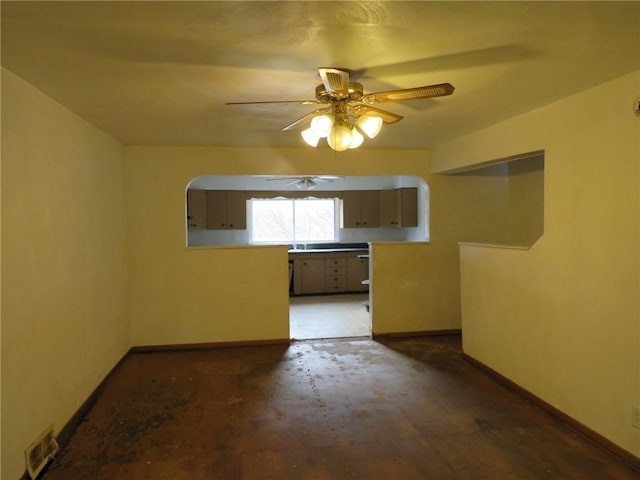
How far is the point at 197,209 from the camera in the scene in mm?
6777

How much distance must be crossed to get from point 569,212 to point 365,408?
1940mm

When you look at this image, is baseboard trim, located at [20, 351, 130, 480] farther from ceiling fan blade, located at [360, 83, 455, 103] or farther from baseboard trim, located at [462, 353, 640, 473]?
baseboard trim, located at [462, 353, 640, 473]

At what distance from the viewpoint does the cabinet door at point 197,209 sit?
265 inches

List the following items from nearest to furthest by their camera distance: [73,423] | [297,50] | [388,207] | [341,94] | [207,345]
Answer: [297,50], [341,94], [73,423], [207,345], [388,207]

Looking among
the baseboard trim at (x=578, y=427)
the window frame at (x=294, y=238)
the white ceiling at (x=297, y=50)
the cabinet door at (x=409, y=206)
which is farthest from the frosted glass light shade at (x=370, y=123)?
the window frame at (x=294, y=238)

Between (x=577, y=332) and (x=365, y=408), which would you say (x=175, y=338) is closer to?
(x=365, y=408)

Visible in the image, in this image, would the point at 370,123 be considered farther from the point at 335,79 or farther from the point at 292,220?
the point at 292,220

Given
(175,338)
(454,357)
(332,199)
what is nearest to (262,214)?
(332,199)

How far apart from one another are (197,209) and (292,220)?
6.16 feet

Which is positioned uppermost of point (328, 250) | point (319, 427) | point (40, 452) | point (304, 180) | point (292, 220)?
point (304, 180)

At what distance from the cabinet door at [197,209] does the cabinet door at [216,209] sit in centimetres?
8

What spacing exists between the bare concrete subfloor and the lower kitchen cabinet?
3.46m

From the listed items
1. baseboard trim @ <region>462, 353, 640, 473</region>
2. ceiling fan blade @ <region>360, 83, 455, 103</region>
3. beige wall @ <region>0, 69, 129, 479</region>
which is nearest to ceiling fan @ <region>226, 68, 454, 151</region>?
ceiling fan blade @ <region>360, 83, 455, 103</region>

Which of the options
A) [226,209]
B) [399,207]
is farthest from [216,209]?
[399,207]
